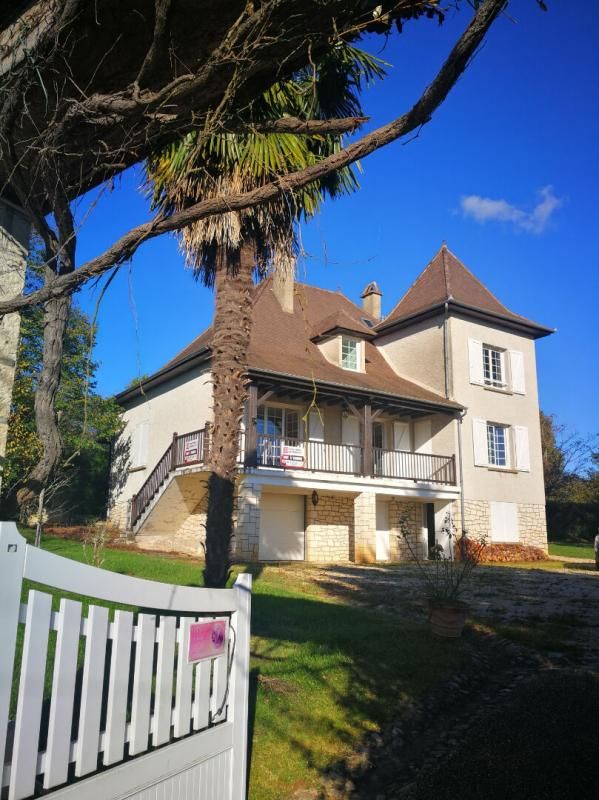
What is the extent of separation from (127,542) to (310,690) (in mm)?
13188

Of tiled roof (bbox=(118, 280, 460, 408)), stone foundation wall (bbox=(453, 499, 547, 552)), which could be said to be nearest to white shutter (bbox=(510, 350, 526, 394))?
tiled roof (bbox=(118, 280, 460, 408))

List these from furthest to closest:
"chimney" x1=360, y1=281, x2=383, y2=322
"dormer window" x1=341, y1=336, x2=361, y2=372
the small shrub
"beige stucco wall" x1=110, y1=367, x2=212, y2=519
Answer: "chimney" x1=360, y1=281, x2=383, y2=322, "dormer window" x1=341, y1=336, x2=361, y2=372, "beige stucco wall" x1=110, y1=367, x2=212, y2=519, the small shrub

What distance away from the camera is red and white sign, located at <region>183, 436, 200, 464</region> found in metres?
16.4

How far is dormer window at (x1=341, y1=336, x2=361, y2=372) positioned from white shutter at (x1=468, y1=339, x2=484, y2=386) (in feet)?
12.8

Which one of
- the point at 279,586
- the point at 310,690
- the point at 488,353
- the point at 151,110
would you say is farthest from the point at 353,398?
the point at 151,110

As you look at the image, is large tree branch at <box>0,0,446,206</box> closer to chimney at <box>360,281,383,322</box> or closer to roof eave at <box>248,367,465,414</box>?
roof eave at <box>248,367,465,414</box>

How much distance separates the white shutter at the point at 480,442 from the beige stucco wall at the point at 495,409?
144 mm

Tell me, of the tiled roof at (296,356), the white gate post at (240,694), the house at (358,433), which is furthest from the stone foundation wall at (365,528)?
the white gate post at (240,694)

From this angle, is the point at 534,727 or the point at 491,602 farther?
the point at 491,602

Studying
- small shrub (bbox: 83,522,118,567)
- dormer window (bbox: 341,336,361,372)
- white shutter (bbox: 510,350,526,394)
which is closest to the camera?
small shrub (bbox: 83,522,118,567)

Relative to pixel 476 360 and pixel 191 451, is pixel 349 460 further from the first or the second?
pixel 476 360

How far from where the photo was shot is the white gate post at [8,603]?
1.87 m

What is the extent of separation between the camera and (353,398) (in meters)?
18.5

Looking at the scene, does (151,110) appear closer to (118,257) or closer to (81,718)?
(118,257)
